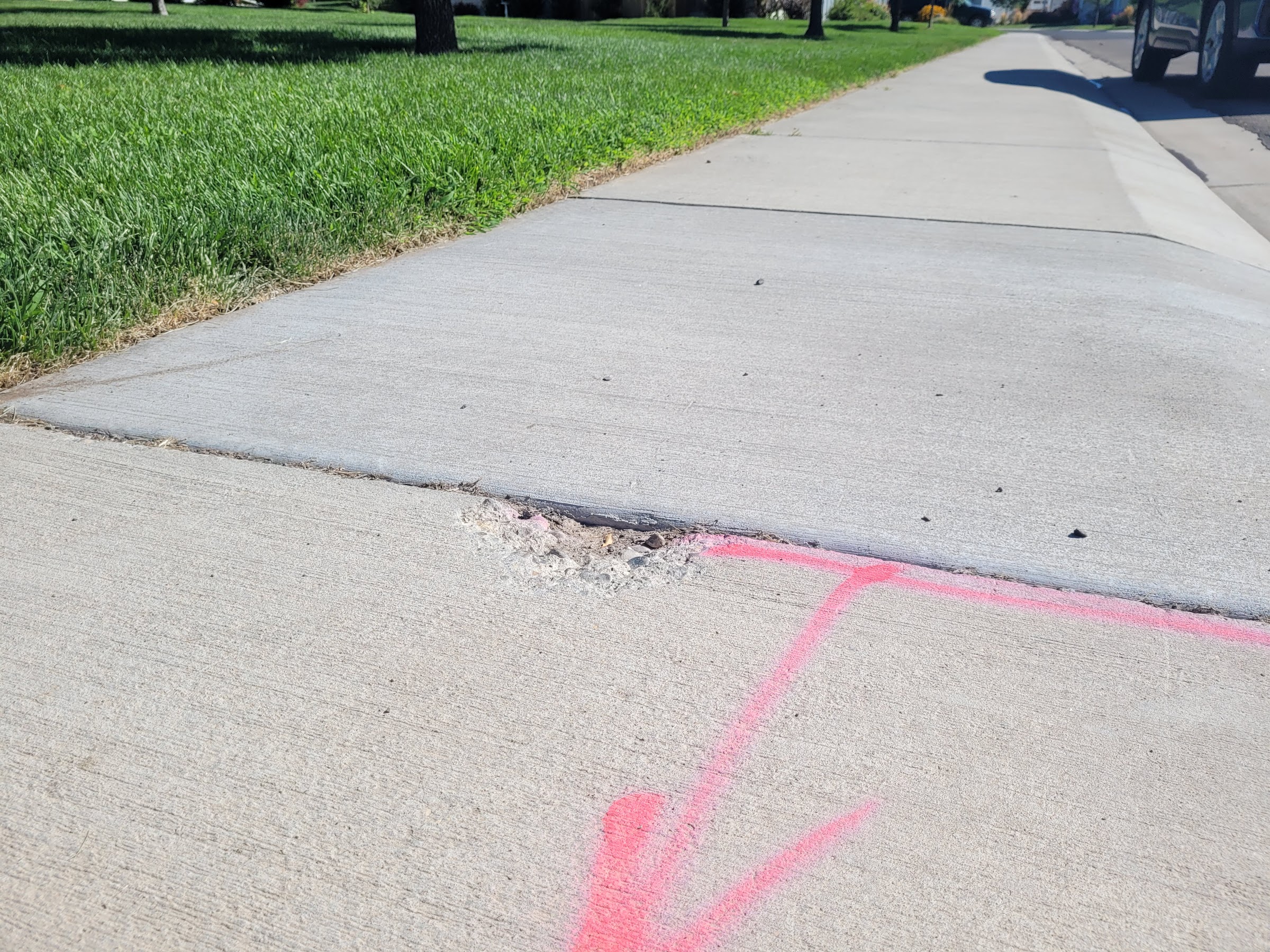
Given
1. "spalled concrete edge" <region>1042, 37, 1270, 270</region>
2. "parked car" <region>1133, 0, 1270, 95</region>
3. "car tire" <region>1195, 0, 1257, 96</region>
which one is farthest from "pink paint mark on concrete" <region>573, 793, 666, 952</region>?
"car tire" <region>1195, 0, 1257, 96</region>

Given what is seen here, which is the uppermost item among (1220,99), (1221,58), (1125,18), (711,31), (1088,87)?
(1125,18)

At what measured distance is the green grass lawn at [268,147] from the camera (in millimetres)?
4801

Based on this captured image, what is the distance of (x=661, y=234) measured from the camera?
22.1 feet

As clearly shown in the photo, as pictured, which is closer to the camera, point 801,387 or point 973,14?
point 801,387

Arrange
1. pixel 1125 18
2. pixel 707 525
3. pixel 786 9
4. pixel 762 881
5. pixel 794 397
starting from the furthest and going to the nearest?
pixel 1125 18, pixel 786 9, pixel 794 397, pixel 707 525, pixel 762 881

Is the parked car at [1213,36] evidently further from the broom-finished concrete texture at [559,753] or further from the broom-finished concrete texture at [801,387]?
the broom-finished concrete texture at [559,753]

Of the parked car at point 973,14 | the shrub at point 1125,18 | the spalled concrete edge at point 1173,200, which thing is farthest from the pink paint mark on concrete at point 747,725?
the shrub at point 1125,18

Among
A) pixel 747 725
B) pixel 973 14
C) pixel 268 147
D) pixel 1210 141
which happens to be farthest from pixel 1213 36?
pixel 973 14

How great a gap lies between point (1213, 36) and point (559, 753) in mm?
16760

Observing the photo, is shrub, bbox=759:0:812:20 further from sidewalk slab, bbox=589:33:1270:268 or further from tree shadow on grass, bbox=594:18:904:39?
sidewalk slab, bbox=589:33:1270:268

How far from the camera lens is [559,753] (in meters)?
2.30

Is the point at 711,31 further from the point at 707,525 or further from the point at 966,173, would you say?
the point at 707,525

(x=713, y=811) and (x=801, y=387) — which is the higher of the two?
(x=801, y=387)

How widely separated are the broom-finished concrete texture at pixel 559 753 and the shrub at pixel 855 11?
49306mm
